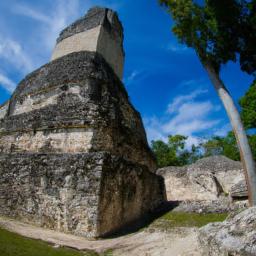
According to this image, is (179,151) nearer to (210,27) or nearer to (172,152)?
(172,152)

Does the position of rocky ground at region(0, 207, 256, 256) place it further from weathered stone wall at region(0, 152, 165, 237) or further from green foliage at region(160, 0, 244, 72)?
green foliage at region(160, 0, 244, 72)

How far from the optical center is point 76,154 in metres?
8.21

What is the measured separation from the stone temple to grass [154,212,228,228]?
900mm

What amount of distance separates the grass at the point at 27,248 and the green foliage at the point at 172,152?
25.2m

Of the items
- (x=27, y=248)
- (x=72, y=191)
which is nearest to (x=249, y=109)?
(x=72, y=191)

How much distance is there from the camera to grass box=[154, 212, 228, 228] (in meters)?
8.24

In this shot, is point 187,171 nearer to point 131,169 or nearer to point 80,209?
point 131,169

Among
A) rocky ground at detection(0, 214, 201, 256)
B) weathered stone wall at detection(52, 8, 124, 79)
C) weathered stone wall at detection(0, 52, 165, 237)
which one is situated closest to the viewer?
rocky ground at detection(0, 214, 201, 256)

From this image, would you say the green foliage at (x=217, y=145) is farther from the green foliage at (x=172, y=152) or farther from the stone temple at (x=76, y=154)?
the stone temple at (x=76, y=154)

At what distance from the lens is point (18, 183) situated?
848 centimetres

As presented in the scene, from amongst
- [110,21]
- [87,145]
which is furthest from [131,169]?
[110,21]

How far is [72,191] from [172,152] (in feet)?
82.9

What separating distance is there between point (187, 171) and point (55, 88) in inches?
389

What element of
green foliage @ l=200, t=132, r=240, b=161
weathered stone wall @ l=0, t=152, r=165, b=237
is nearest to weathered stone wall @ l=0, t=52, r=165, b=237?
weathered stone wall @ l=0, t=152, r=165, b=237
